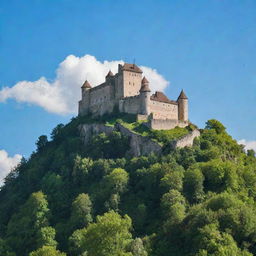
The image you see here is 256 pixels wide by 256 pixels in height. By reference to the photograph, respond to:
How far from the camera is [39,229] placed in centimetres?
7962

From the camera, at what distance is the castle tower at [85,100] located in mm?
113794

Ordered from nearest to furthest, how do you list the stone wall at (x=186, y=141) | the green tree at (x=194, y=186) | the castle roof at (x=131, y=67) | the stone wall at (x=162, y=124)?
1. the green tree at (x=194, y=186)
2. the stone wall at (x=186, y=141)
3. the stone wall at (x=162, y=124)
4. the castle roof at (x=131, y=67)

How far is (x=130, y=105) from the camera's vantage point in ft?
326

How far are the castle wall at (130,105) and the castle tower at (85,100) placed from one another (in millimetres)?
14034

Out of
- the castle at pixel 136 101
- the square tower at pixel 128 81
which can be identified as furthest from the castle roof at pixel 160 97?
the square tower at pixel 128 81

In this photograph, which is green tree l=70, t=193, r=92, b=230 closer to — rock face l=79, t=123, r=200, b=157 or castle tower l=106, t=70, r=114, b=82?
rock face l=79, t=123, r=200, b=157

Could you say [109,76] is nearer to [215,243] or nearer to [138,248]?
[138,248]

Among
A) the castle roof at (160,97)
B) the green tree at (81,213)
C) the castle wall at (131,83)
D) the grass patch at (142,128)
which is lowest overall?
the green tree at (81,213)

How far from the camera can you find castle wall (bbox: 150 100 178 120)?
97.9m

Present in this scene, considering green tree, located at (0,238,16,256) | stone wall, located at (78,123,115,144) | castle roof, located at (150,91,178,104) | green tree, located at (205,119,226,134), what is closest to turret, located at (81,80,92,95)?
stone wall, located at (78,123,115,144)

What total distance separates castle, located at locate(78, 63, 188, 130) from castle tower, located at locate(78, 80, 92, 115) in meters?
1.48

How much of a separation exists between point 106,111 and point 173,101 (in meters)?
13.1

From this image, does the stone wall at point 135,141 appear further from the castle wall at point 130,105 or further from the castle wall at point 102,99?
the castle wall at point 102,99

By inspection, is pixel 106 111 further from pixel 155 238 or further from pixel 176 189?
pixel 155 238
